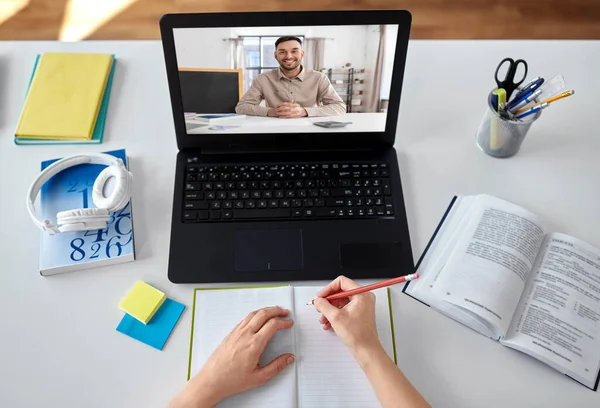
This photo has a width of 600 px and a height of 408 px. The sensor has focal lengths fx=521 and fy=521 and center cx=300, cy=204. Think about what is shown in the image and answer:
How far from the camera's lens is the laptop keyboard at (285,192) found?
91 centimetres

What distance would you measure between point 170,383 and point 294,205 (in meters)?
0.35

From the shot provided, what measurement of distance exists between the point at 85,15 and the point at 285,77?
1218 mm

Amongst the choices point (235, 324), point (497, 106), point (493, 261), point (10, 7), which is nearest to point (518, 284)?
point (493, 261)

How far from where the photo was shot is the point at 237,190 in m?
0.93

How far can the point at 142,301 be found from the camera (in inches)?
32.5

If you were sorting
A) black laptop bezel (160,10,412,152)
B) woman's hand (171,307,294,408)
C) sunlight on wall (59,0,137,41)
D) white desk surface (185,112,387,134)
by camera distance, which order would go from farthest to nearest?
sunlight on wall (59,0,137,41) < white desk surface (185,112,387,134) < black laptop bezel (160,10,412,152) < woman's hand (171,307,294,408)

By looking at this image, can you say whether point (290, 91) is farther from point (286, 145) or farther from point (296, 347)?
point (296, 347)

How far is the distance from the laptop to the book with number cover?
88mm

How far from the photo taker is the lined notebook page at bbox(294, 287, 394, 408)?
740mm

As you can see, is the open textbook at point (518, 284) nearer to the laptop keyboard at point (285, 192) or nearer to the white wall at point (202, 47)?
the laptop keyboard at point (285, 192)

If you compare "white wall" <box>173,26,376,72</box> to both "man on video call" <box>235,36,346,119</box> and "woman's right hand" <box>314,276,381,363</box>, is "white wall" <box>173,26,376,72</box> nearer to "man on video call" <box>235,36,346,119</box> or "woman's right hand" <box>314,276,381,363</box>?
"man on video call" <box>235,36,346,119</box>

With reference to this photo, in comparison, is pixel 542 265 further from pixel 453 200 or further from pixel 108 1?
pixel 108 1

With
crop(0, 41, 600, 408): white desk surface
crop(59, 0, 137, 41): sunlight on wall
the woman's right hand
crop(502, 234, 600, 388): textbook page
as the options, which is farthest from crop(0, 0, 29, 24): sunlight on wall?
crop(502, 234, 600, 388): textbook page

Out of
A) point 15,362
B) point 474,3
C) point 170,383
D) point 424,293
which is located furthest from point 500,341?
point 474,3
